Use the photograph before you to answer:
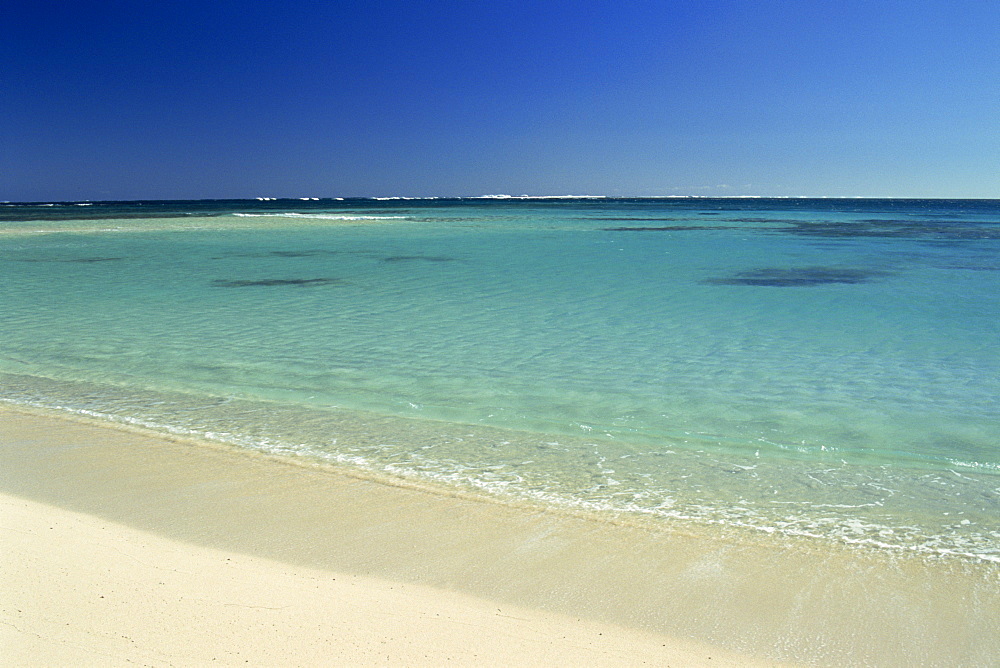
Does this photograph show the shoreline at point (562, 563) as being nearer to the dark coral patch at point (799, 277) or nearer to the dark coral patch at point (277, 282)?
the dark coral patch at point (277, 282)

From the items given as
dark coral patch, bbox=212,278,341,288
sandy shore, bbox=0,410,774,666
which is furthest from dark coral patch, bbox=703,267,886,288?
sandy shore, bbox=0,410,774,666

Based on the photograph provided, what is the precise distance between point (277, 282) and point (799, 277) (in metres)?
11.2

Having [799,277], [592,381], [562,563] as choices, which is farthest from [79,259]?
[562,563]

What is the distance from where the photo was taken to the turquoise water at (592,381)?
4.30 metres

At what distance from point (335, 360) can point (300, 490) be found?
11.9ft

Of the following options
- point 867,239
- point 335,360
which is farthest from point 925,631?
point 867,239

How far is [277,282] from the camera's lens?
14.9 metres

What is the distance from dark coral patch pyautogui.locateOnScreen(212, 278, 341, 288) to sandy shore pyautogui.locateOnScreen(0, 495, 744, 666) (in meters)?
11.6

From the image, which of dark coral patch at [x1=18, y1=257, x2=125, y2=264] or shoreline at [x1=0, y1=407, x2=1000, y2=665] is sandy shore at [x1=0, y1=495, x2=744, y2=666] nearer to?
shoreline at [x1=0, y1=407, x2=1000, y2=665]

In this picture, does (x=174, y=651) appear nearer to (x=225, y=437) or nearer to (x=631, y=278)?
(x=225, y=437)

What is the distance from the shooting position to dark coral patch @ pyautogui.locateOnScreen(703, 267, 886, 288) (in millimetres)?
14570

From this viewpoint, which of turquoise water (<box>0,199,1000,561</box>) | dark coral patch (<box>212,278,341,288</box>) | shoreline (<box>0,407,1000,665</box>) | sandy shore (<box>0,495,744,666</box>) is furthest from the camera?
dark coral patch (<box>212,278,341,288</box>)

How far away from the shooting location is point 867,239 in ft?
95.2

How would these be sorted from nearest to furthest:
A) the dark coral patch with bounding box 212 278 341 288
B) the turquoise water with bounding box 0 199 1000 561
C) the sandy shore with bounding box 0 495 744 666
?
the sandy shore with bounding box 0 495 744 666
the turquoise water with bounding box 0 199 1000 561
the dark coral patch with bounding box 212 278 341 288
